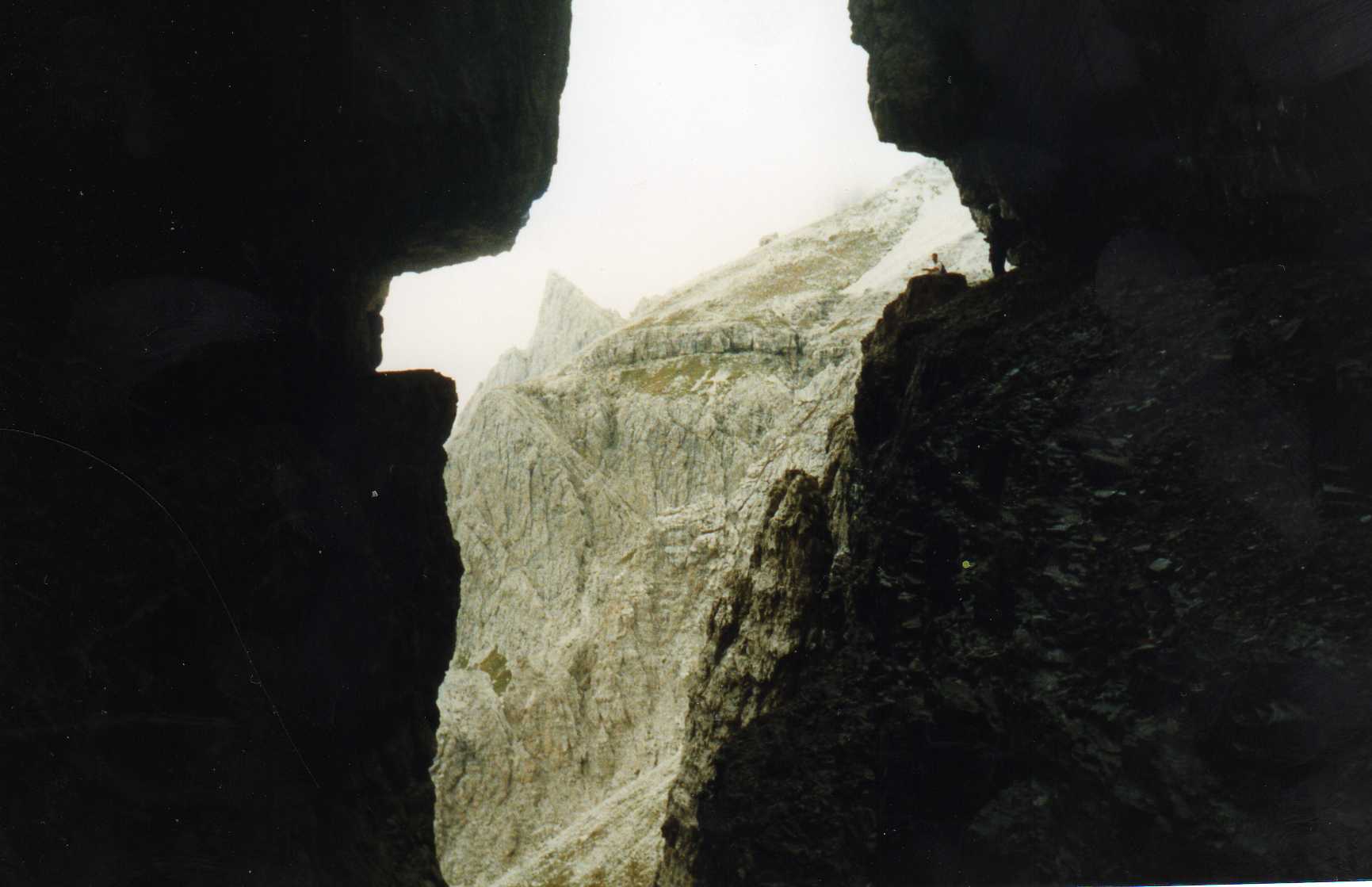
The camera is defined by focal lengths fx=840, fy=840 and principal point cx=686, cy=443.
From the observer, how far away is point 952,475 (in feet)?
39.8

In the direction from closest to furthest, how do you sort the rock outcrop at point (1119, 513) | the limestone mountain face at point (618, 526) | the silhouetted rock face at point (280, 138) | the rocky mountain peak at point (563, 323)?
the rock outcrop at point (1119, 513) → the silhouetted rock face at point (280, 138) → the limestone mountain face at point (618, 526) → the rocky mountain peak at point (563, 323)

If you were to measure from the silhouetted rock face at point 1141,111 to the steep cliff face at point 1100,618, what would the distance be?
87cm

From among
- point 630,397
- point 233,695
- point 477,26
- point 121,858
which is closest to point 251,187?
point 477,26

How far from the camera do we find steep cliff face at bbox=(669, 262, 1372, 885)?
301 inches

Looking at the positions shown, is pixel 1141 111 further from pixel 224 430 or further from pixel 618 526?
pixel 618 526

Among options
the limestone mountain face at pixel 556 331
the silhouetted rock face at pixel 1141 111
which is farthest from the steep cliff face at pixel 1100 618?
the limestone mountain face at pixel 556 331

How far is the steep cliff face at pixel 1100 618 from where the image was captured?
764 centimetres

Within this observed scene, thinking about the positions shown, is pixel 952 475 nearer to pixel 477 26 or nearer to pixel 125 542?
pixel 477 26

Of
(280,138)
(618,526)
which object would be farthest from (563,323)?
(280,138)

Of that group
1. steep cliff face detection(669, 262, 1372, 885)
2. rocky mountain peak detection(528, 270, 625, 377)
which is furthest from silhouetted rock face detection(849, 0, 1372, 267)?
rocky mountain peak detection(528, 270, 625, 377)

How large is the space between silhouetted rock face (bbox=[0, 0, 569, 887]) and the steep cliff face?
632 centimetres

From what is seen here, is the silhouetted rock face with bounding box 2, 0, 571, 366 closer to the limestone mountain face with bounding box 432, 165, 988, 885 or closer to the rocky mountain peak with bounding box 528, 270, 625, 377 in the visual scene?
the limestone mountain face with bounding box 432, 165, 988, 885

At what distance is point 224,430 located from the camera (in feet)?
38.1

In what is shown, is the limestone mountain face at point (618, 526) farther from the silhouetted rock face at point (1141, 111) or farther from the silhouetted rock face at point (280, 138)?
the silhouetted rock face at point (280, 138)
